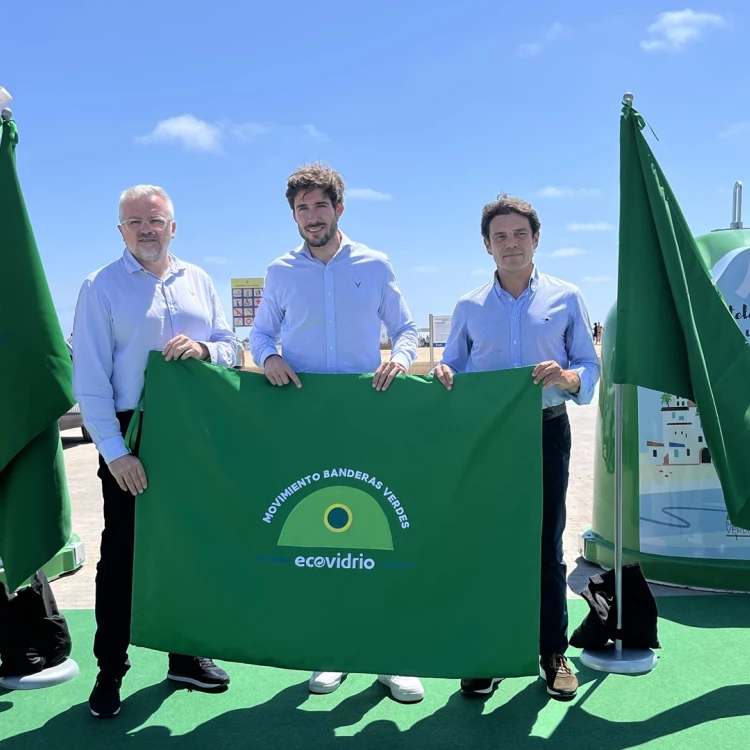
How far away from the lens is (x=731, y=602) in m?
4.35

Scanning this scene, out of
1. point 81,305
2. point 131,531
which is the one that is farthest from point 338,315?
point 131,531

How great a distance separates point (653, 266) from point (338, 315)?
137 centimetres

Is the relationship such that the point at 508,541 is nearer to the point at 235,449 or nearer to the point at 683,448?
the point at 235,449

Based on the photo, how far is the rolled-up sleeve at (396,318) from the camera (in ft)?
10.9

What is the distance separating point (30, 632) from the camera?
11.1 feet

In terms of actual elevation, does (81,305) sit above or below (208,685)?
above

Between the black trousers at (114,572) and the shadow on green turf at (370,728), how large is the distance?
0.25 meters

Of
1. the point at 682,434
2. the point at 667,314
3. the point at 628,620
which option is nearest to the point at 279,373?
the point at 667,314

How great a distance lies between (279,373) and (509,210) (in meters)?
1.19

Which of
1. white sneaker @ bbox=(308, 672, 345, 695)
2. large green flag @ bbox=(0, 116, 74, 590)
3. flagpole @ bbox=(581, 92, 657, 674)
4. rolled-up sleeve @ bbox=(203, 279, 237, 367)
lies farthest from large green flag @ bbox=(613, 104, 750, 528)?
large green flag @ bbox=(0, 116, 74, 590)

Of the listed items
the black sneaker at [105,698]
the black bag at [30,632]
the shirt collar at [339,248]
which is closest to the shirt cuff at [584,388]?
the shirt collar at [339,248]

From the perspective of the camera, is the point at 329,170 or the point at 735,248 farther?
the point at 735,248

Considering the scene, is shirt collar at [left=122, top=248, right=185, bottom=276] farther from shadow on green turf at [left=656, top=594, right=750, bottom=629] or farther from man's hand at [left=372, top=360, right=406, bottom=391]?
shadow on green turf at [left=656, top=594, right=750, bottom=629]

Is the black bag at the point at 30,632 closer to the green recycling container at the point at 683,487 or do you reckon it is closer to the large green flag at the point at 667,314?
the large green flag at the point at 667,314
